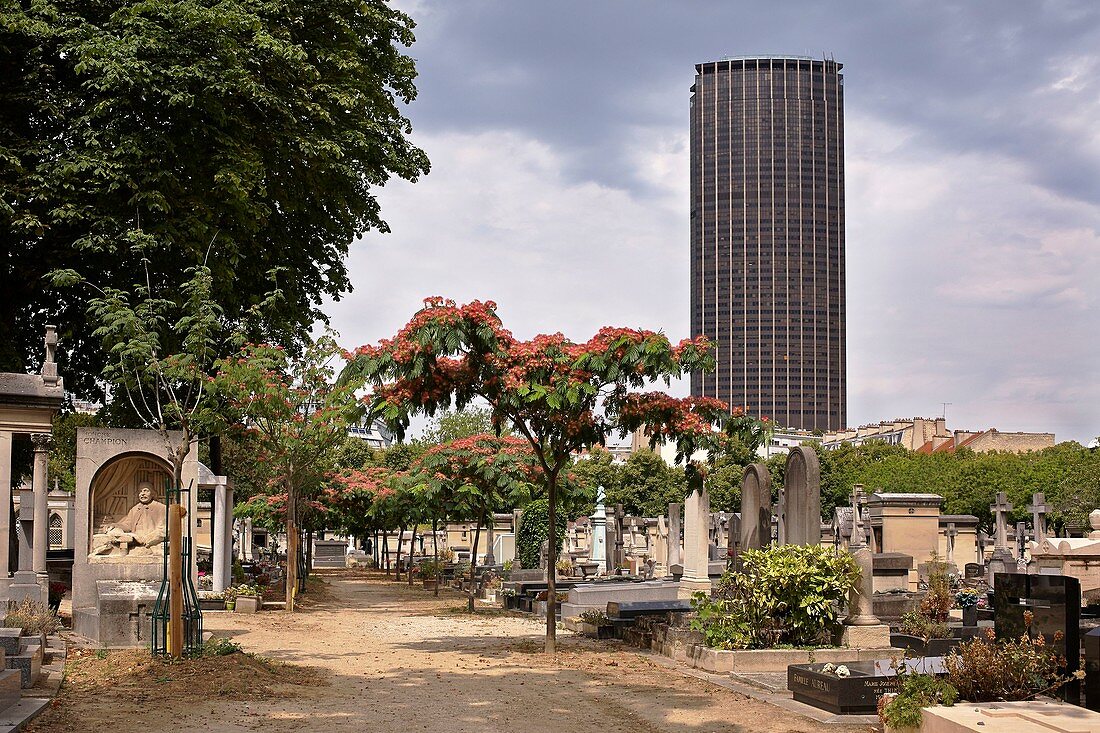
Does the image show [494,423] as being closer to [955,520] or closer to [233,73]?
[233,73]

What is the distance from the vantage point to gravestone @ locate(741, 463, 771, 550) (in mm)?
17375

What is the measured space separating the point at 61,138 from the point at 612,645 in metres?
12.5

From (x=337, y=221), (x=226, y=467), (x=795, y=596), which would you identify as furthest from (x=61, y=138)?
(x=226, y=467)

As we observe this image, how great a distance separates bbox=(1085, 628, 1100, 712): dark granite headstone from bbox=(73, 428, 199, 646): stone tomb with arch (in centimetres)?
1268

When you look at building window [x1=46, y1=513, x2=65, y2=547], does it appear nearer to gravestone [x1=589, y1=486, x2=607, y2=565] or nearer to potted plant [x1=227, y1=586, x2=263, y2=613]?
gravestone [x1=589, y1=486, x2=607, y2=565]

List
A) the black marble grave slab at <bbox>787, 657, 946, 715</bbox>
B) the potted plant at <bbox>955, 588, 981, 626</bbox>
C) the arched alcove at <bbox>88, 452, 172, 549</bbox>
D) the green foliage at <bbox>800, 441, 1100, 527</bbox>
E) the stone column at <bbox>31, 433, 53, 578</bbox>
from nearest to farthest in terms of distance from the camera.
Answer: the black marble grave slab at <bbox>787, 657, 946, 715</bbox> → the potted plant at <bbox>955, 588, 981, 626</bbox> → the arched alcove at <bbox>88, 452, 172, 549</bbox> → the stone column at <bbox>31, 433, 53, 578</bbox> → the green foliage at <bbox>800, 441, 1100, 527</bbox>

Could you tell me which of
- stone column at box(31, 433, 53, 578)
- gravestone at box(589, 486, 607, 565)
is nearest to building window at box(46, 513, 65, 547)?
gravestone at box(589, 486, 607, 565)

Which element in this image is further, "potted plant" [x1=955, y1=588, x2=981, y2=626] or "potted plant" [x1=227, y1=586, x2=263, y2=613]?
A: "potted plant" [x1=227, y1=586, x2=263, y2=613]

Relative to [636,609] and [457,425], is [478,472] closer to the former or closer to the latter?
[636,609]

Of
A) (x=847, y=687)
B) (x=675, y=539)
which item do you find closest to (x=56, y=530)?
(x=675, y=539)

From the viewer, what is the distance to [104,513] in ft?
59.3

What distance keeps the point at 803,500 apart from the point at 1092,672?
24.4 ft

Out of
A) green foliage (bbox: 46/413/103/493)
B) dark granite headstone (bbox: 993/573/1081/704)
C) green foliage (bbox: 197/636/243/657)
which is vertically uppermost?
green foliage (bbox: 46/413/103/493)

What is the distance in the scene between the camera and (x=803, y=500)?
53.0 feet
